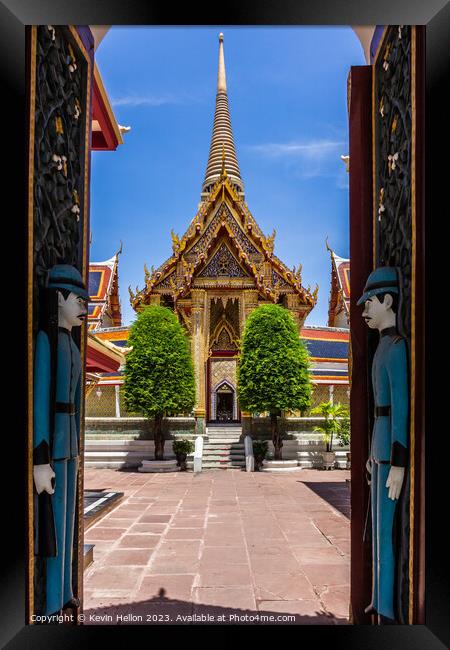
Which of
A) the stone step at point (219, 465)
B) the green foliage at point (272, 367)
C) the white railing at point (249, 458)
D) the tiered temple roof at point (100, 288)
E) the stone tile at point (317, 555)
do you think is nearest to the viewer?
the stone tile at point (317, 555)

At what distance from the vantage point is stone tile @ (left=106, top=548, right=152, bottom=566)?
5162mm

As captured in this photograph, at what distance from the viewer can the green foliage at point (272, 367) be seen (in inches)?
562

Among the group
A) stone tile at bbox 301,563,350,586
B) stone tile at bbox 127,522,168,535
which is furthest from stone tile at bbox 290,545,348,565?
stone tile at bbox 127,522,168,535

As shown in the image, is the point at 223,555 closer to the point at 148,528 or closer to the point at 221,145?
the point at 148,528

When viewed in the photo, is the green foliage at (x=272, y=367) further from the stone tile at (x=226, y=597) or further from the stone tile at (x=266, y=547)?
the stone tile at (x=226, y=597)

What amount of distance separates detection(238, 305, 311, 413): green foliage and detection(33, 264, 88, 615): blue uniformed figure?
38.2 ft

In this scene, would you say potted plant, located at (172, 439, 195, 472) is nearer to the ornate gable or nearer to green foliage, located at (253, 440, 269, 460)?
green foliage, located at (253, 440, 269, 460)

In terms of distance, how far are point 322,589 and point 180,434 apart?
39.0 ft

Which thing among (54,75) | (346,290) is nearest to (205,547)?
(54,75)

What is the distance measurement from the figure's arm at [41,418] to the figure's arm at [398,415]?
5.61ft

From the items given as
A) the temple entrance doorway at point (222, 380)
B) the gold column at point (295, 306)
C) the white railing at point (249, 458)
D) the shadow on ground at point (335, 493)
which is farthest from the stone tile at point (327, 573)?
the temple entrance doorway at point (222, 380)

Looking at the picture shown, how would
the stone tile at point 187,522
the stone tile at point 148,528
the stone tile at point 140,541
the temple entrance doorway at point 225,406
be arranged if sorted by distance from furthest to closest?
1. the temple entrance doorway at point 225,406
2. the stone tile at point 187,522
3. the stone tile at point 148,528
4. the stone tile at point 140,541
